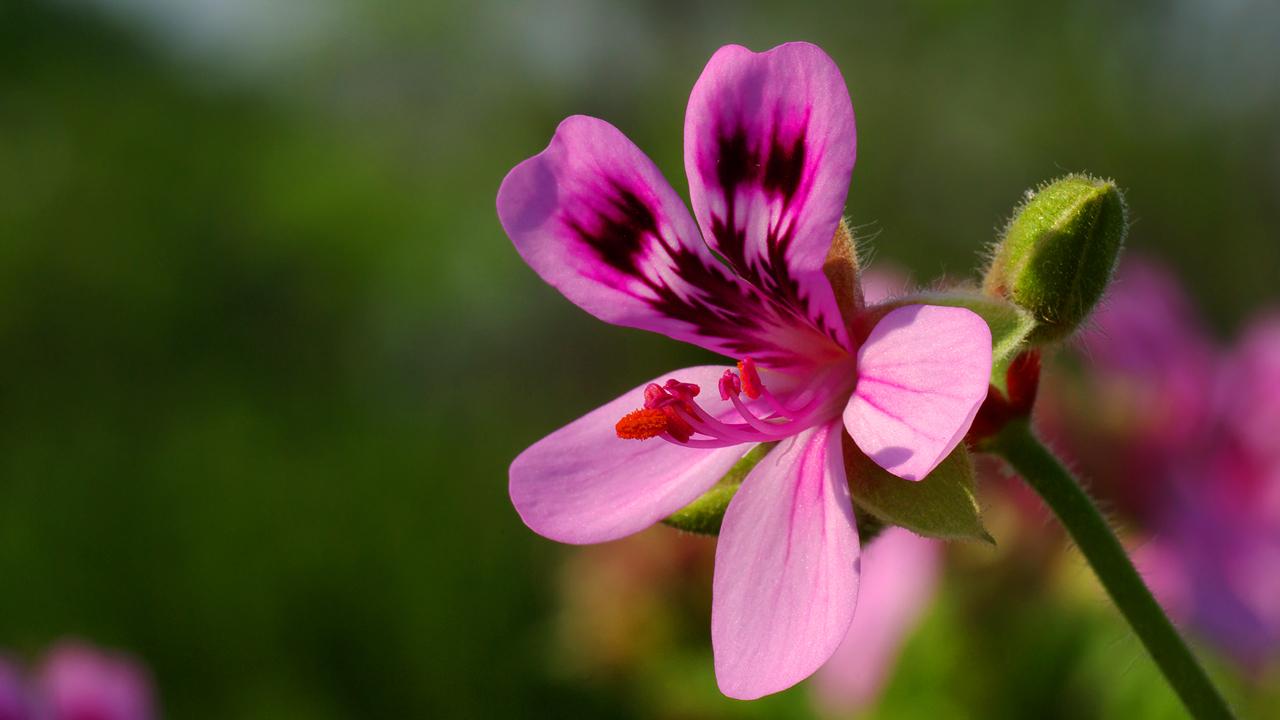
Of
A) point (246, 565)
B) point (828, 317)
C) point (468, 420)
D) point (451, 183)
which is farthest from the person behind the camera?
point (451, 183)

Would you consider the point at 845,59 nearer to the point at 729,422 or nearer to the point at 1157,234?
the point at 1157,234

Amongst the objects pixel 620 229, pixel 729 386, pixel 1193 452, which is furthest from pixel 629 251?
pixel 1193 452

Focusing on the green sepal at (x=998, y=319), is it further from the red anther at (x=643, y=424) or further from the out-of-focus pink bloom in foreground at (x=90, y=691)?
the out-of-focus pink bloom in foreground at (x=90, y=691)

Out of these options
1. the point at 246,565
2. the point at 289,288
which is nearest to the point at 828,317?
the point at 246,565

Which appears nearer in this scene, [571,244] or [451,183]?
[571,244]

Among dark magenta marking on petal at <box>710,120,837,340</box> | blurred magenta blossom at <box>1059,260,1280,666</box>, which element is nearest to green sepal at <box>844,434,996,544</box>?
dark magenta marking on petal at <box>710,120,837,340</box>

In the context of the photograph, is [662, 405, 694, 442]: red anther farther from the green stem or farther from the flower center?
the green stem

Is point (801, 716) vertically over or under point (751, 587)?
under
